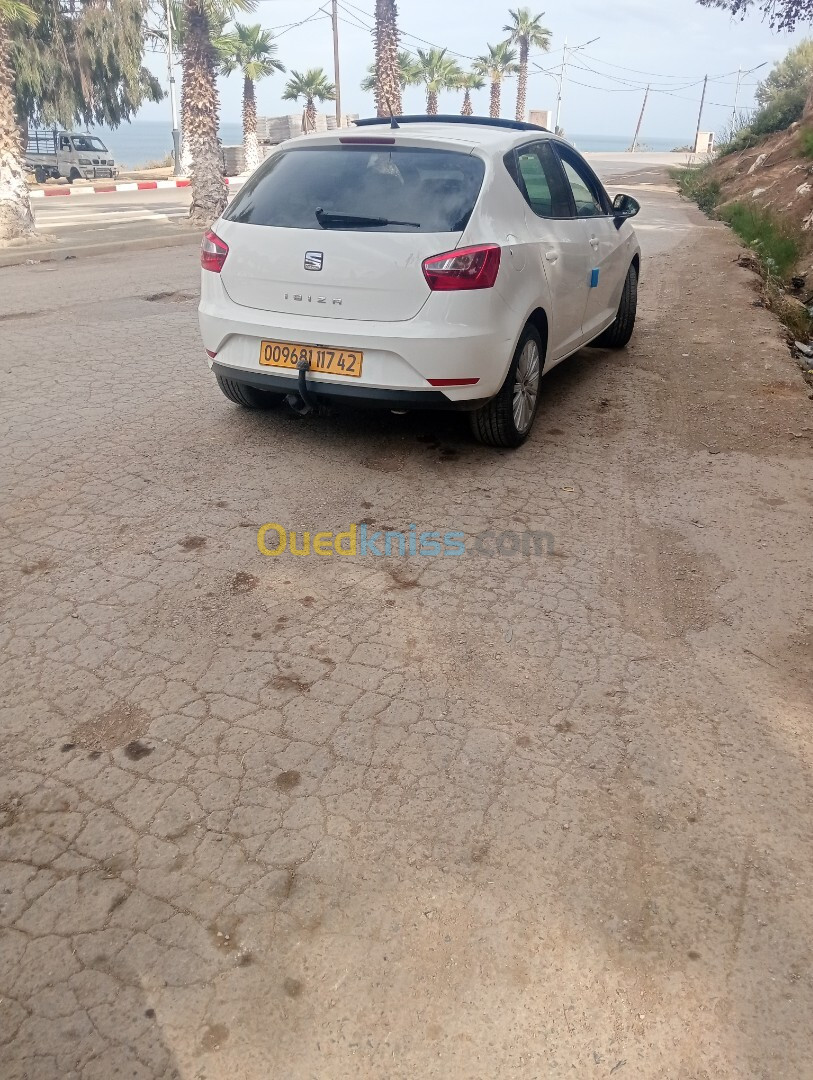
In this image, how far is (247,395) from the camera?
5.79 meters

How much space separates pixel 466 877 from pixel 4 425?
4.53 m

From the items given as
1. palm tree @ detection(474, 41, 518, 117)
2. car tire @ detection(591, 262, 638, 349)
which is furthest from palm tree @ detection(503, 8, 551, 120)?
car tire @ detection(591, 262, 638, 349)

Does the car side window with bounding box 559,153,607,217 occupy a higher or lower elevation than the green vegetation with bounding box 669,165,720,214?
higher

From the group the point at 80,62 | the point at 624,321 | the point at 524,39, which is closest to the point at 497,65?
the point at 524,39

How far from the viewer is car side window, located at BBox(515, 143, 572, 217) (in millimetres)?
5328

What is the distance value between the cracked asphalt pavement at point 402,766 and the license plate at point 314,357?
590mm

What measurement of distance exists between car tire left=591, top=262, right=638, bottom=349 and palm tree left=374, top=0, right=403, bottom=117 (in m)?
23.8

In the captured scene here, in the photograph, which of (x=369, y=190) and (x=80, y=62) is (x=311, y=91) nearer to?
(x=80, y=62)

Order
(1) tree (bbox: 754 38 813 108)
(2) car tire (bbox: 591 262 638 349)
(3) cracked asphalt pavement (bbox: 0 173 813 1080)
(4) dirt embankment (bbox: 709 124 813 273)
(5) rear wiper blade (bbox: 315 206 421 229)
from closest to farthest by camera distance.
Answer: (3) cracked asphalt pavement (bbox: 0 173 813 1080) → (5) rear wiper blade (bbox: 315 206 421 229) → (2) car tire (bbox: 591 262 638 349) → (4) dirt embankment (bbox: 709 124 813 273) → (1) tree (bbox: 754 38 813 108)

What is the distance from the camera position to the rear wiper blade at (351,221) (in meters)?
4.62

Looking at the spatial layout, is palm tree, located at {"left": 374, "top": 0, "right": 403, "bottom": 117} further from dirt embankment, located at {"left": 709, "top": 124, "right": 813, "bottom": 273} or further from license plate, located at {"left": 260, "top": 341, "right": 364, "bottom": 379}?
license plate, located at {"left": 260, "top": 341, "right": 364, "bottom": 379}

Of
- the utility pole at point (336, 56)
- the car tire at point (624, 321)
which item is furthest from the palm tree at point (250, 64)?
the car tire at point (624, 321)

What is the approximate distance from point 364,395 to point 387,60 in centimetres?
2870

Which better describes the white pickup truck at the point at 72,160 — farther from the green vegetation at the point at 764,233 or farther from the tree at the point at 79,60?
the green vegetation at the point at 764,233
